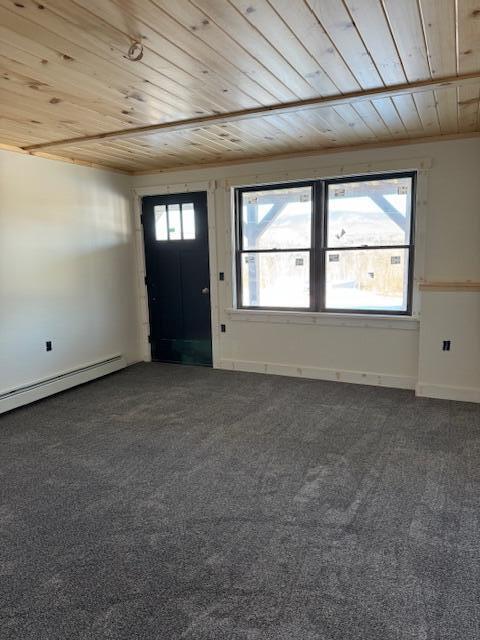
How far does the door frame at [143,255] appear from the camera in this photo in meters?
5.01

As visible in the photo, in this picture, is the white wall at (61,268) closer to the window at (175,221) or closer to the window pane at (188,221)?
the window at (175,221)

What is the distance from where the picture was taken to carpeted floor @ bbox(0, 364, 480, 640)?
5.57ft

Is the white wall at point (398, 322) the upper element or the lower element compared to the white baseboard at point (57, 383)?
upper

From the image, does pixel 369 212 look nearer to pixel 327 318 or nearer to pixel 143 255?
pixel 327 318

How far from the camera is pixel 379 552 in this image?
2039 millimetres

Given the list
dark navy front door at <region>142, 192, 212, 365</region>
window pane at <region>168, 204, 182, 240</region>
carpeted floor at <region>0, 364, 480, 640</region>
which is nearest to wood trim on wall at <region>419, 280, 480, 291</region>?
carpeted floor at <region>0, 364, 480, 640</region>

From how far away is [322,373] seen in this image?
15.5 feet

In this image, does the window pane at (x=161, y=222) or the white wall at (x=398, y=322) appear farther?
the window pane at (x=161, y=222)

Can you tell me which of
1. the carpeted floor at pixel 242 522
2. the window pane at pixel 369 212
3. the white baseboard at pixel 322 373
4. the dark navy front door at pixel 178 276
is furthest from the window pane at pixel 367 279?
the dark navy front door at pixel 178 276

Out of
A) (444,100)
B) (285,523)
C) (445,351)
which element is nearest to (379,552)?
(285,523)

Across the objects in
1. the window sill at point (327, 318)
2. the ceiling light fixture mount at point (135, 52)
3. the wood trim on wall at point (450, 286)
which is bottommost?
the window sill at point (327, 318)

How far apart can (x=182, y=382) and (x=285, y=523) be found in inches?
104

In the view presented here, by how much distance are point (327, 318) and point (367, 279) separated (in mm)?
572

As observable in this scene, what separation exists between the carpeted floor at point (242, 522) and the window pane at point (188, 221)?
220 cm
